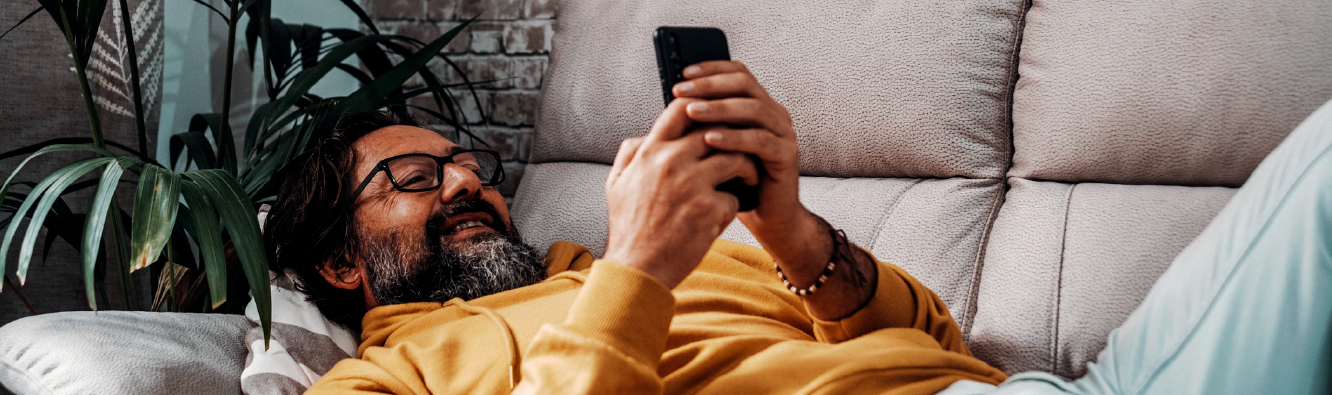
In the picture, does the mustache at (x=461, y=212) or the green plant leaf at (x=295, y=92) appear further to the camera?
the green plant leaf at (x=295, y=92)

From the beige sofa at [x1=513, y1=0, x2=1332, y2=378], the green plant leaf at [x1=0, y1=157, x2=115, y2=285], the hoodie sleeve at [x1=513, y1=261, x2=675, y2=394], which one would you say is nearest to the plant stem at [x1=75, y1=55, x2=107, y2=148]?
the green plant leaf at [x1=0, y1=157, x2=115, y2=285]

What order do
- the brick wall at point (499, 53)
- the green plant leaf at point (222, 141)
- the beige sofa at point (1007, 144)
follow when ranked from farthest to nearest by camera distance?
the brick wall at point (499, 53)
the green plant leaf at point (222, 141)
the beige sofa at point (1007, 144)

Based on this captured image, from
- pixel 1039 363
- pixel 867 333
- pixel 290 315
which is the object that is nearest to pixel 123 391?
pixel 290 315

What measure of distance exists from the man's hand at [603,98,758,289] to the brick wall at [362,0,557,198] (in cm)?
133

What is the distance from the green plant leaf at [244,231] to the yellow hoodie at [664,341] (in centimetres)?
13

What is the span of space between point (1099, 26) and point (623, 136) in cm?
78

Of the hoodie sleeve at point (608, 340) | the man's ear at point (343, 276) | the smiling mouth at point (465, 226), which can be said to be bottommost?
the man's ear at point (343, 276)

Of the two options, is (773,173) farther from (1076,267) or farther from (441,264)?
(441,264)

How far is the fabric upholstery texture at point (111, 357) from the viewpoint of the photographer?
2.78ft

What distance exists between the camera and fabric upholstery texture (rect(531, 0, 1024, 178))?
1.18 meters

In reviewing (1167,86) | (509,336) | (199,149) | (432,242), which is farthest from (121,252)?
(1167,86)

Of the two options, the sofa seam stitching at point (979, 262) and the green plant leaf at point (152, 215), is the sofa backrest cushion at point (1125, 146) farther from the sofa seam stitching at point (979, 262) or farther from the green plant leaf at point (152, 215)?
A: the green plant leaf at point (152, 215)

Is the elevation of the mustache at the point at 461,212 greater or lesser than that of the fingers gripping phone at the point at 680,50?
lesser

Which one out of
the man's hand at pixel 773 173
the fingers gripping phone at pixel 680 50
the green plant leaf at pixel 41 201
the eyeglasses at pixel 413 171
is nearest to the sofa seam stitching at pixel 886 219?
the man's hand at pixel 773 173
